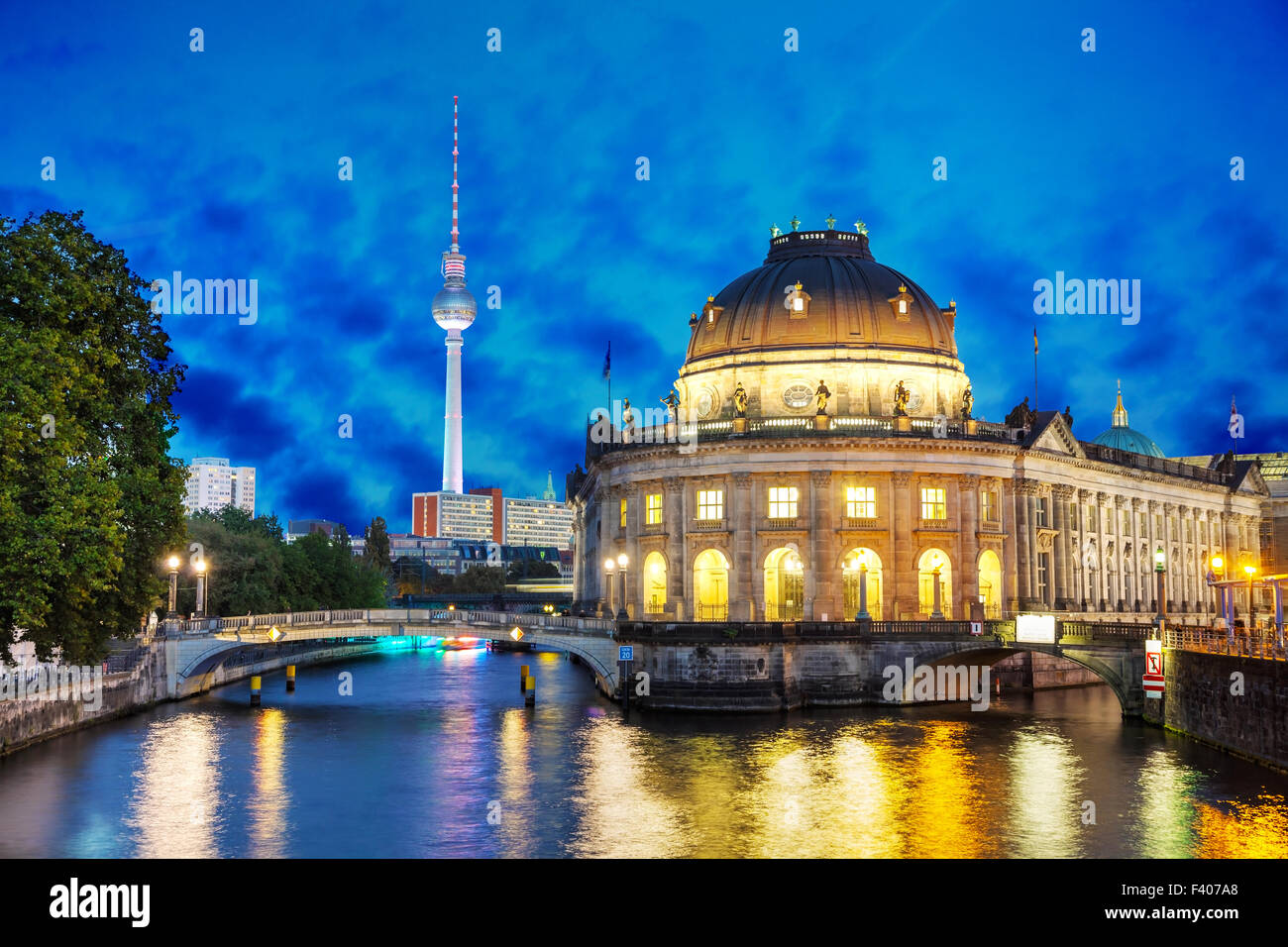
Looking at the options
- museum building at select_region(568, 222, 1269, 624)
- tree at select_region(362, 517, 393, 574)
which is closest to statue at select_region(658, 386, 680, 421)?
museum building at select_region(568, 222, 1269, 624)

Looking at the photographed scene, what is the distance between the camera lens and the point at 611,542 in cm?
9562

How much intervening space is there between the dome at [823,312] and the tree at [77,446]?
47.1 m

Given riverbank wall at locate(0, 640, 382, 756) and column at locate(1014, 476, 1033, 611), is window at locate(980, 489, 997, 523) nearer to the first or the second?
column at locate(1014, 476, 1033, 611)

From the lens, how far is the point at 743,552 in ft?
279

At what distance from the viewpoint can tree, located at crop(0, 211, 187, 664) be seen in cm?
4525

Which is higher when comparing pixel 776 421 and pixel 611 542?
pixel 776 421

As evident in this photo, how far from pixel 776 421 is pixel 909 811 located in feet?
146

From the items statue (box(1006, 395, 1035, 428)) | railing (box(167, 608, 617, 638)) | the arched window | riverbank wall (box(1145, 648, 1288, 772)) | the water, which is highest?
statue (box(1006, 395, 1035, 428))

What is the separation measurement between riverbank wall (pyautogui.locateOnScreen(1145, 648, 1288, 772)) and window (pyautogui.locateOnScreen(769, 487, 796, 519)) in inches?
1033

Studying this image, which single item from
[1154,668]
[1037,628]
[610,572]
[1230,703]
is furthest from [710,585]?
[1230,703]

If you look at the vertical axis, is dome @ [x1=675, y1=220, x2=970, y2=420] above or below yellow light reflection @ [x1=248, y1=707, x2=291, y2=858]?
above

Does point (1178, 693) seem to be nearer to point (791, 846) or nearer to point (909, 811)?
point (909, 811)

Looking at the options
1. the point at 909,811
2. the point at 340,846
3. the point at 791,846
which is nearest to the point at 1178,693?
the point at 909,811
